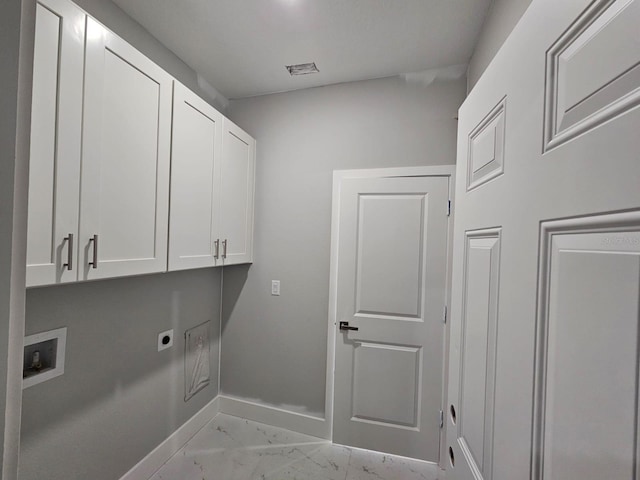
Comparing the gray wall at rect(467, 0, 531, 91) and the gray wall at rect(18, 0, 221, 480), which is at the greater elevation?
the gray wall at rect(467, 0, 531, 91)

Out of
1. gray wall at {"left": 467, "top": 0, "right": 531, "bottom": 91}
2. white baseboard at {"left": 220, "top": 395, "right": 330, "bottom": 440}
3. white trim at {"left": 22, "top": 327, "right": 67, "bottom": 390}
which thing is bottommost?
white baseboard at {"left": 220, "top": 395, "right": 330, "bottom": 440}

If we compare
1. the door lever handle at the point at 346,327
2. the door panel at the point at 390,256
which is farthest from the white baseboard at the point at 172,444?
the door panel at the point at 390,256

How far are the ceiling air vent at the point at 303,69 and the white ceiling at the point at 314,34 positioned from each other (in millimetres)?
41

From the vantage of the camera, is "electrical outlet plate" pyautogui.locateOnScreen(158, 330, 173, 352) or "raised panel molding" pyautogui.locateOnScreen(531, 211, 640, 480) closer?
"raised panel molding" pyautogui.locateOnScreen(531, 211, 640, 480)

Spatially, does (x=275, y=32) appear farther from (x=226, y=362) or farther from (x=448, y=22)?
(x=226, y=362)

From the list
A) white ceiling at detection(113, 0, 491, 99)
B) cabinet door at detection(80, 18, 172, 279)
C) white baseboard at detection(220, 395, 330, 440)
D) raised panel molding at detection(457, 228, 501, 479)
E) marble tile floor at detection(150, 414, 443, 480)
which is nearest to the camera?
raised panel molding at detection(457, 228, 501, 479)

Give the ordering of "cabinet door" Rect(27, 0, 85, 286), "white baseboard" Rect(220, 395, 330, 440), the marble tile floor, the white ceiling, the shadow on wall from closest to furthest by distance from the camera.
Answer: "cabinet door" Rect(27, 0, 85, 286) → the white ceiling → the marble tile floor → "white baseboard" Rect(220, 395, 330, 440) → the shadow on wall

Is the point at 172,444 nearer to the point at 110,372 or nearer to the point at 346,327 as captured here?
the point at 110,372

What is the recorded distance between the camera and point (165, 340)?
1.78 m

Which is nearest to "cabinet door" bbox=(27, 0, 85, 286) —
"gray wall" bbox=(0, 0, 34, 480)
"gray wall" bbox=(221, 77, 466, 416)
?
"gray wall" bbox=(0, 0, 34, 480)

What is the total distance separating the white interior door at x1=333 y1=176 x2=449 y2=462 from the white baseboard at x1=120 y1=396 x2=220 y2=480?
39.5 inches

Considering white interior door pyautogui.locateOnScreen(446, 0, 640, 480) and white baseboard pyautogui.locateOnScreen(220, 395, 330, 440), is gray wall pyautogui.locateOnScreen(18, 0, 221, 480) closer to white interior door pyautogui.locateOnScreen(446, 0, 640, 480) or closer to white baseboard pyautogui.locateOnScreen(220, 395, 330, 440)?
white baseboard pyautogui.locateOnScreen(220, 395, 330, 440)

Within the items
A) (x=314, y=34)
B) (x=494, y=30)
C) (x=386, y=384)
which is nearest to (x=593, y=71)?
(x=494, y=30)

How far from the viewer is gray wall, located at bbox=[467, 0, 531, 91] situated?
3.58 ft
